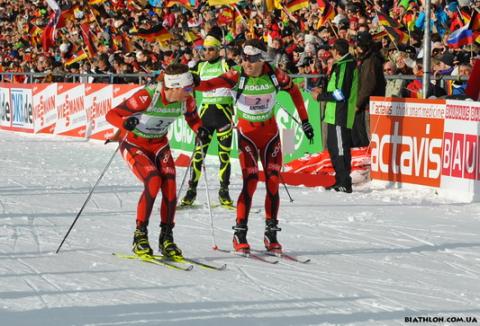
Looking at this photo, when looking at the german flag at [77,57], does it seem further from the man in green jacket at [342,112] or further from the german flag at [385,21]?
the man in green jacket at [342,112]

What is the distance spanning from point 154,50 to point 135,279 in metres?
16.7

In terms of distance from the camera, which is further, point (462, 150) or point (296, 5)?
point (296, 5)

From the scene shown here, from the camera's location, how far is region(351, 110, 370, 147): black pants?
15430 millimetres

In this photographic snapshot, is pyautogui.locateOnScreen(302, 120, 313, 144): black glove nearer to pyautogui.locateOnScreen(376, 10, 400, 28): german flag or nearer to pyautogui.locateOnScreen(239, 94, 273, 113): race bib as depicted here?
pyautogui.locateOnScreen(239, 94, 273, 113): race bib

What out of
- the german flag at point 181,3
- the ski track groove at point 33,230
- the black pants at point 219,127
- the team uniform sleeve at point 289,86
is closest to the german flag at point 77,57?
the german flag at point 181,3

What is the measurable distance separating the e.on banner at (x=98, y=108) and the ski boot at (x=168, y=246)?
14578 mm

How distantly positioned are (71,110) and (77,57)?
2.31 metres

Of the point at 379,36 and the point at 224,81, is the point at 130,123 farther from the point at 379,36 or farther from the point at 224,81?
the point at 379,36

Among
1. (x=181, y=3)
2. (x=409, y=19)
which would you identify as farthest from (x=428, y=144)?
(x=181, y=3)

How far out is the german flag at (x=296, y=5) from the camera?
66.1 ft

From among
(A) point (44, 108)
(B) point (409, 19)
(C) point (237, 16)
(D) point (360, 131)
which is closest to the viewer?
(D) point (360, 131)

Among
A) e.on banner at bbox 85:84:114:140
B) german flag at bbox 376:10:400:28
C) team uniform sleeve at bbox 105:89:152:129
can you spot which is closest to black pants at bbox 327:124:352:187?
german flag at bbox 376:10:400:28

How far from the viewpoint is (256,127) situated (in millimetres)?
10039

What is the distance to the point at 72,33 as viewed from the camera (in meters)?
30.2
